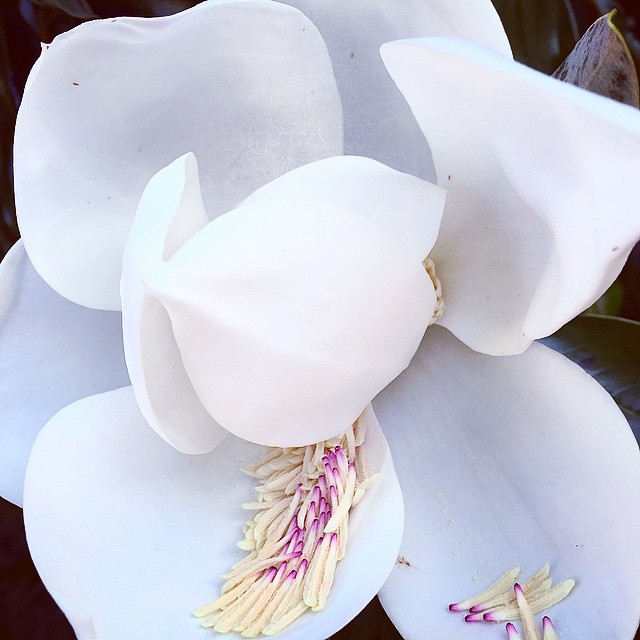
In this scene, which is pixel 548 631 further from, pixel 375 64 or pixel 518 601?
pixel 375 64

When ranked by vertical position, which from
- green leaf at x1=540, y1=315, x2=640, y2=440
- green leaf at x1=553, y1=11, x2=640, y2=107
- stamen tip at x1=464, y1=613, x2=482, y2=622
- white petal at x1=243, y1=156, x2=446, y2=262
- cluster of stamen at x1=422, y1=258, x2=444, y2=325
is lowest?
stamen tip at x1=464, y1=613, x2=482, y2=622

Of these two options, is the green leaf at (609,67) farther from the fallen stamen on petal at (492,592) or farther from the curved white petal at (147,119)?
the fallen stamen on petal at (492,592)

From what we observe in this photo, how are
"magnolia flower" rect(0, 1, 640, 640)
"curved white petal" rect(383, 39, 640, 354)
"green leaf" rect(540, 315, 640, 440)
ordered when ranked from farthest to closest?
"green leaf" rect(540, 315, 640, 440) < "magnolia flower" rect(0, 1, 640, 640) < "curved white petal" rect(383, 39, 640, 354)

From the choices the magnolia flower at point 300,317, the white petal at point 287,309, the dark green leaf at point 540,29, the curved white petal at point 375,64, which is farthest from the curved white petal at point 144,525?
the dark green leaf at point 540,29

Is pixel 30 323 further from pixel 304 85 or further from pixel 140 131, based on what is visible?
pixel 304 85

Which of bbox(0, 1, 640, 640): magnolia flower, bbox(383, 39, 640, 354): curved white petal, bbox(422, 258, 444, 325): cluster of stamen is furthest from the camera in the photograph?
bbox(422, 258, 444, 325): cluster of stamen

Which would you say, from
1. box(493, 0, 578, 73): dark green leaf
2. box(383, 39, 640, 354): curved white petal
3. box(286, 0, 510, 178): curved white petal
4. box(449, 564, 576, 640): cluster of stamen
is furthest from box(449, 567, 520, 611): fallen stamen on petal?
box(493, 0, 578, 73): dark green leaf

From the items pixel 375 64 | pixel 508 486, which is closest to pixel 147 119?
pixel 375 64

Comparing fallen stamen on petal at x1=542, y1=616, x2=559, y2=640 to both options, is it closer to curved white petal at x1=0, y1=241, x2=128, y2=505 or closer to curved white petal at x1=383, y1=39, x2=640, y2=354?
curved white petal at x1=383, y1=39, x2=640, y2=354

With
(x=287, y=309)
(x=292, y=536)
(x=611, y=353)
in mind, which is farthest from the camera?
(x=611, y=353)
